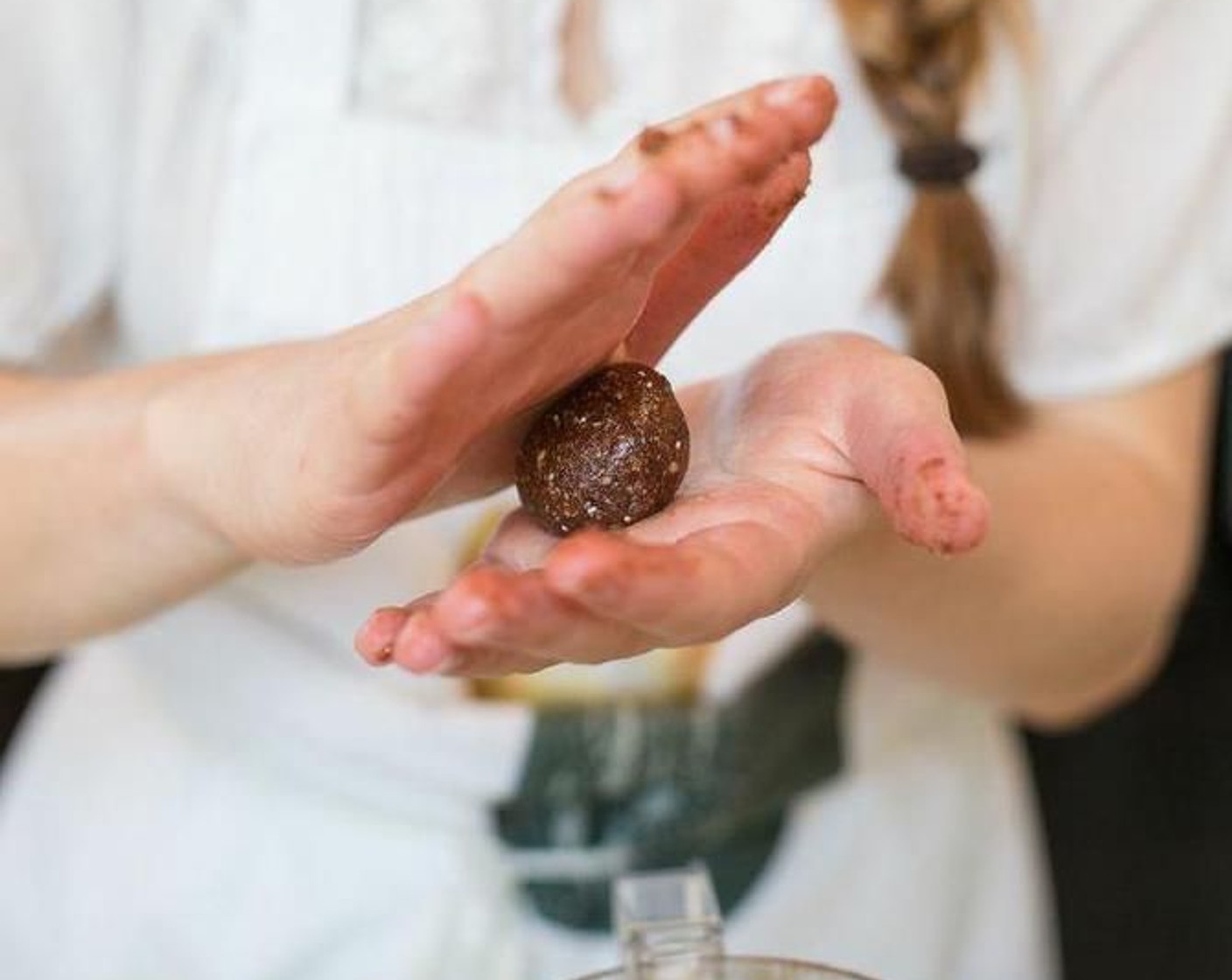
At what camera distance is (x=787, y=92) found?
1.21 ft

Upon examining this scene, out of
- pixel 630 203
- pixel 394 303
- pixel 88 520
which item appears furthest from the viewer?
pixel 394 303

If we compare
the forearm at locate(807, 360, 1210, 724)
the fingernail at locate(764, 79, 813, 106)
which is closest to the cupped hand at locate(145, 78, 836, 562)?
the fingernail at locate(764, 79, 813, 106)

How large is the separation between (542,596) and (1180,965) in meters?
1.14

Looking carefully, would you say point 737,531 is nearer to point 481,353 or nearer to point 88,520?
point 481,353

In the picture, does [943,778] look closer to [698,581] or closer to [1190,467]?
[1190,467]

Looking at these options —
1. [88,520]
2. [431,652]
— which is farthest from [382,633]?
[88,520]

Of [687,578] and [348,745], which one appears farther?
[348,745]

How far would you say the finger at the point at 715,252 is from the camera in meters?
0.45

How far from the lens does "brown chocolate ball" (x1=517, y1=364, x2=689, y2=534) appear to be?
0.47 m

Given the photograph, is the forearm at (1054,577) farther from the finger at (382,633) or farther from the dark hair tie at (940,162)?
the finger at (382,633)

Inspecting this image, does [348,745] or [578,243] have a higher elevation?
[578,243]

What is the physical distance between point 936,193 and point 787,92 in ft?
1.34

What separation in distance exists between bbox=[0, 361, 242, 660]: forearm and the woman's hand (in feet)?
0.47

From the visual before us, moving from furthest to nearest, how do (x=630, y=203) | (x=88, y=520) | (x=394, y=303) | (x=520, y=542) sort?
(x=394, y=303) < (x=88, y=520) < (x=520, y=542) < (x=630, y=203)
